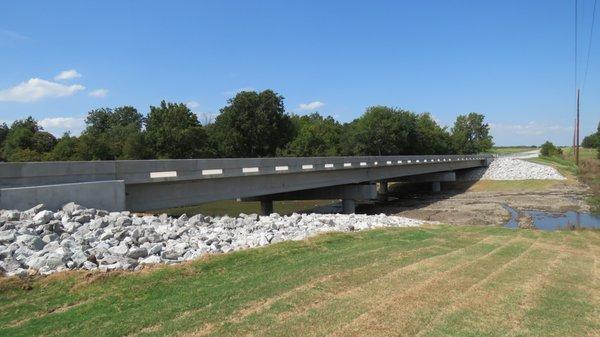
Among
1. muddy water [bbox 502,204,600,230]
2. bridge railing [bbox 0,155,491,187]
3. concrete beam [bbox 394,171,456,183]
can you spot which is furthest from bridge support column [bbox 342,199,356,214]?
concrete beam [bbox 394,171,456,183]

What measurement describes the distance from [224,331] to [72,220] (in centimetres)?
680

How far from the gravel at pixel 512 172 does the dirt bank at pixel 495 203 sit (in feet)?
13.9

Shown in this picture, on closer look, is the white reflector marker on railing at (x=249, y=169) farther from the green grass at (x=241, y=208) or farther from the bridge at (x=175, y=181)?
the green grass at (x=241, y=208)

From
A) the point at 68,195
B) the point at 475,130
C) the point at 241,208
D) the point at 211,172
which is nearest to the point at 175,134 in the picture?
the point at 241,208

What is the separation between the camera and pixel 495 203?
1687 inches

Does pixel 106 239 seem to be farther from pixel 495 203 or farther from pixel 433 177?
pixel 433 177

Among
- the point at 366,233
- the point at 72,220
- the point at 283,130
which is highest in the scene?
the point at 283,130

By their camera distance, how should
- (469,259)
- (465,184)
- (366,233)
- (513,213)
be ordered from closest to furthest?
(469,259), (366,233), (513,213), (465,184)

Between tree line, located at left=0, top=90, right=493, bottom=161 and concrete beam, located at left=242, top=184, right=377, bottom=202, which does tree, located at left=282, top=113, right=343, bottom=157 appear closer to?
tree line, located at left=0, top=90, right=493, bottom=161

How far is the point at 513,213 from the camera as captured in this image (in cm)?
3653

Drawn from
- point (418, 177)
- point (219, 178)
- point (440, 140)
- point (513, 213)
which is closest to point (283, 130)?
point (418, 177)

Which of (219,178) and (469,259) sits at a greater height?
(219,178)

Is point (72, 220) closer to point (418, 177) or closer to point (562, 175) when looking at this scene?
point (418, 177)

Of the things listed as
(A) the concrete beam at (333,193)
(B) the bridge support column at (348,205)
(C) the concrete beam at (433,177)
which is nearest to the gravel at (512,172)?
(C) the concrete beam at (433,177)
